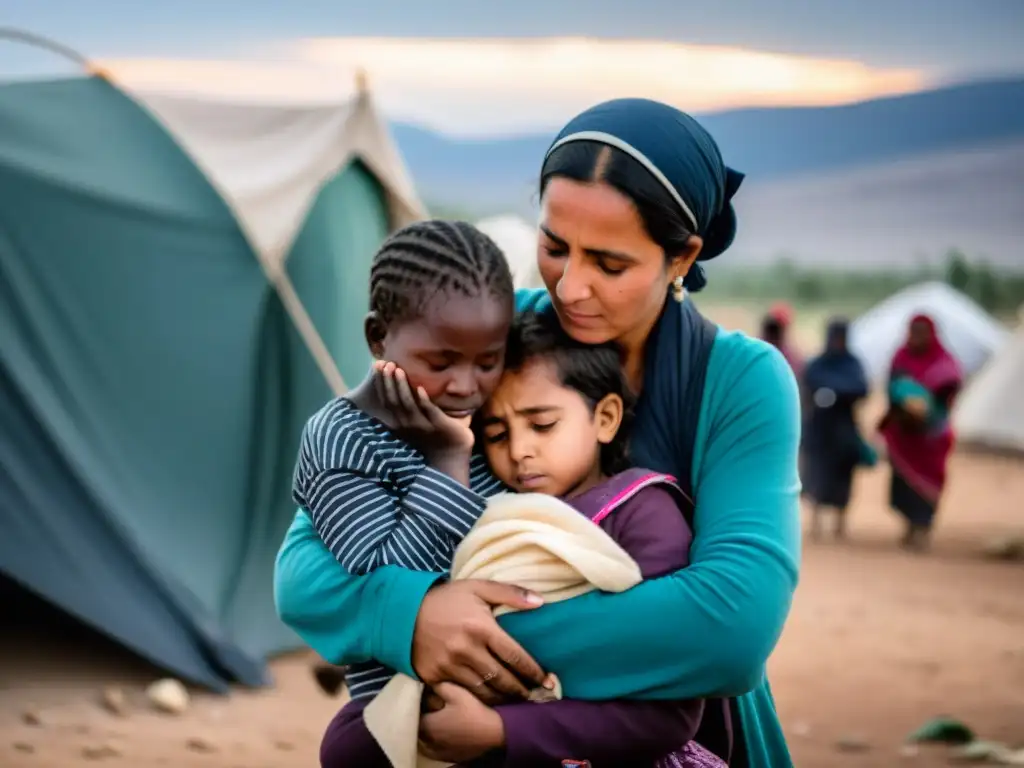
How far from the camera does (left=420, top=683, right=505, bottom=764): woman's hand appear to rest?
1.72m

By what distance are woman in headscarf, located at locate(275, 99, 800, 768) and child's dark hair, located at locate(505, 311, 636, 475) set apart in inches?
1.0

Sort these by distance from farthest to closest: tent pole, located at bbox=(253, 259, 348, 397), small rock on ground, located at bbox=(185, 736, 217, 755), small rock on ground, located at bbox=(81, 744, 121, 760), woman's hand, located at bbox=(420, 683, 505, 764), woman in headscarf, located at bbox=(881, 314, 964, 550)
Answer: woman in headscarf, located at bbox=(881, 314, 964, 550), tent pole, located at bbox=(253, 259, 348, 397), small rock on ground, located at bbox=(185, 736, 217, 755), small rock on ground, located at bbox=(81, 744, 121, 760), woman's hand, located at bbox=(420, 683, 505, 764)

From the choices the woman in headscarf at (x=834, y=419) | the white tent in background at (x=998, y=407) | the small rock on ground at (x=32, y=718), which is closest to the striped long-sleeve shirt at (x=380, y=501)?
the small rock on ground at (x=32, y=718)

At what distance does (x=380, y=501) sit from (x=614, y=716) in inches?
17.7

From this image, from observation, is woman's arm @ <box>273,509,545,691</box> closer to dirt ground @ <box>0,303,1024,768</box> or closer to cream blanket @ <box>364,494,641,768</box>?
cream blanket @ <box>364,494,641,768</box>

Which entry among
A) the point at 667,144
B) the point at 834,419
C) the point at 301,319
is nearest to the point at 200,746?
the point at 301,319

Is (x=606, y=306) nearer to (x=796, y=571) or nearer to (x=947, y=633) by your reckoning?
(x=796, y=571)

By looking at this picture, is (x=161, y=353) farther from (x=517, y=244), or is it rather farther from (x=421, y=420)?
(x=421, y=420)

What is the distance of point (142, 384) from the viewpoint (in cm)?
580

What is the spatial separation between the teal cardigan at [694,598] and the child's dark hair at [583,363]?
123 mm

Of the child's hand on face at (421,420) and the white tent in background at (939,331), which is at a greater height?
the white tent in background at (939,331)

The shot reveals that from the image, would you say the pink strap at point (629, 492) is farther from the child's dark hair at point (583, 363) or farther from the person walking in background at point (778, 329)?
the person walking in background at point (778, 329)

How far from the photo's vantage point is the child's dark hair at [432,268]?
188 centimetres

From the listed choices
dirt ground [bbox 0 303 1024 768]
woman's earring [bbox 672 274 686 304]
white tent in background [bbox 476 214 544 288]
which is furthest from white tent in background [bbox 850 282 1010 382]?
woman's earring [bbox 672 274 686 304]
